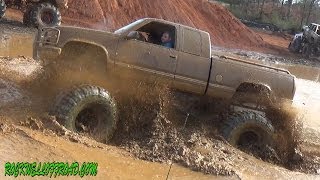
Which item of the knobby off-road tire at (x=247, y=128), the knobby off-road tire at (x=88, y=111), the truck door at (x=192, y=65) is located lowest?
the knobby off-road tire at (x=247, y=128)

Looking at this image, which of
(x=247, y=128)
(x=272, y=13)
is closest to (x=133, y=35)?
(x=247, y=128)

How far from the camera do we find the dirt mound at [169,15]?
2538 cm

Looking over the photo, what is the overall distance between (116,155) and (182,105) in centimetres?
255

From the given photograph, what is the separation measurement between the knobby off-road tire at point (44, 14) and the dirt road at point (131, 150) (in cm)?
815

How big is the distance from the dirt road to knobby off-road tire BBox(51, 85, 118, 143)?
25 centimetres

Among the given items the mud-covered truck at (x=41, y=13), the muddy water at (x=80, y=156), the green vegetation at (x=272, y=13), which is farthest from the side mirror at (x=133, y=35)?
the green vegetation at (x=272, y=13)

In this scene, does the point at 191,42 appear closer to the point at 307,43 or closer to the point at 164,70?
the point at 164,70

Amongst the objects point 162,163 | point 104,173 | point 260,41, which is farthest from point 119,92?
point 260,41

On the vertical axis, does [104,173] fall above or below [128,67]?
below

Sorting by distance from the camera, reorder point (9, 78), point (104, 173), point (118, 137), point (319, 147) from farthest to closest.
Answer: point (319, 147), point (9, 78), point (118, 137), point (104, 173)

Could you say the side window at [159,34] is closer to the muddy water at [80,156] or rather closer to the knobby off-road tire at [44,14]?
the muddy water at [80,156]

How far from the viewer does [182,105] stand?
9.19 meters

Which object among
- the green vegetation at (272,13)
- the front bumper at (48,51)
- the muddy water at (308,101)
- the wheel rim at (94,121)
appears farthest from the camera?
the green vegetation at (272,13)

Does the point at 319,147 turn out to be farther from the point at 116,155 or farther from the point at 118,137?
the point at 116,155
